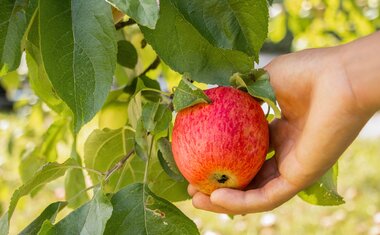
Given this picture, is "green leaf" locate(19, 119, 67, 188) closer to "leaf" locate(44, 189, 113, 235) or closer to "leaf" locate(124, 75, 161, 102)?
"leaf" locate(124, 75, 161, 102)

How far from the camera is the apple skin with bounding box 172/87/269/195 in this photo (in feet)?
3.29

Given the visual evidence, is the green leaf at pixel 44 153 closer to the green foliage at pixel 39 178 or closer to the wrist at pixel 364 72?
the green foliage at pixel 39 178

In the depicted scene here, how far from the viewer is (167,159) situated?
114cm

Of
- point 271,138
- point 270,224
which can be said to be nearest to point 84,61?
point 271,138

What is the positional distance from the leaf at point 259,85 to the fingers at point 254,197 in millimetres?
141

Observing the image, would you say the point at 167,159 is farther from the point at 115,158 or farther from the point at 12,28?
the point at 12,28

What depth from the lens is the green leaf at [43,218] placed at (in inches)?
43.8

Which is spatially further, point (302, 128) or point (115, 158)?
point (115, 158)

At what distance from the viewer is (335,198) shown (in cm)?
126

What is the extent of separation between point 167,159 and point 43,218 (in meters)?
0.22

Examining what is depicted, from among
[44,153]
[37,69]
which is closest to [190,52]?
[37,69]

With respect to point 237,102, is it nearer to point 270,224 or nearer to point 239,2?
point 239,2

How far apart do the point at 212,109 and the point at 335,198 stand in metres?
0.36

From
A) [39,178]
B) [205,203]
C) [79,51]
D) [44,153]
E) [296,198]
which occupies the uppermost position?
[79,51]
